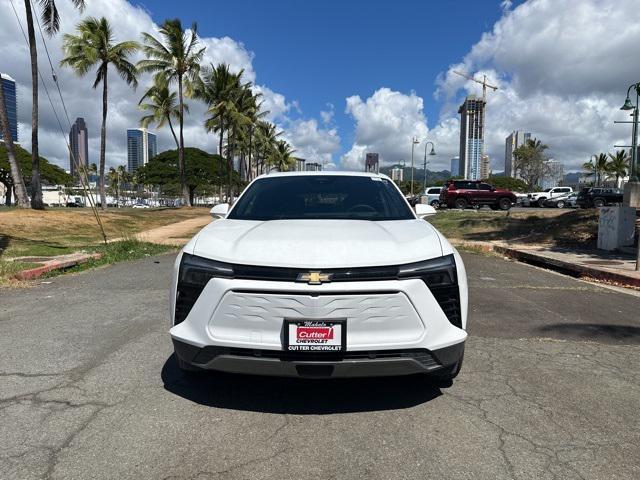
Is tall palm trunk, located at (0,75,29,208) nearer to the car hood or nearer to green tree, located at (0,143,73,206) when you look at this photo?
the car hood

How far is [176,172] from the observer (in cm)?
6956

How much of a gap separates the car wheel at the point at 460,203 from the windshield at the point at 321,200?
89.5ft

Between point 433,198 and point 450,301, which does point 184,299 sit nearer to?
point 450,301

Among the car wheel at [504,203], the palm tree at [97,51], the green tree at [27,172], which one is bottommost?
the car wheel at [504,203]

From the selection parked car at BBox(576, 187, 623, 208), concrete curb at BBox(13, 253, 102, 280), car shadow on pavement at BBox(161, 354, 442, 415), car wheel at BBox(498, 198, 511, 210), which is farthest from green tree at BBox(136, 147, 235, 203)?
car shadow on pavement at BBox(161, 354, 442, 415)

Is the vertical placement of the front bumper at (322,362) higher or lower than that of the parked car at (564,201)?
lower

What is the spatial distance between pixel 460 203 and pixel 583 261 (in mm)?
20565

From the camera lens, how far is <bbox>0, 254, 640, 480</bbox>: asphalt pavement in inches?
99.3

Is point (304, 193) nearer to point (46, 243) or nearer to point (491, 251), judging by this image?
point (491, 251)

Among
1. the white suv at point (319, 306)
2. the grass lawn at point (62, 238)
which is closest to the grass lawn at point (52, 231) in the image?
the grass lawn at point (62, 238)

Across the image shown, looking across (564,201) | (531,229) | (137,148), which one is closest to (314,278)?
(531,229)

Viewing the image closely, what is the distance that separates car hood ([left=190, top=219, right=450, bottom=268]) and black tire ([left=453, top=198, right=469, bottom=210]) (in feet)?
93.6

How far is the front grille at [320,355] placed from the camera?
9.06 ft

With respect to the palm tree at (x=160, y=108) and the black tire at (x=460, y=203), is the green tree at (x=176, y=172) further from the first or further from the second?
the black tire at (x=460, y=203)
